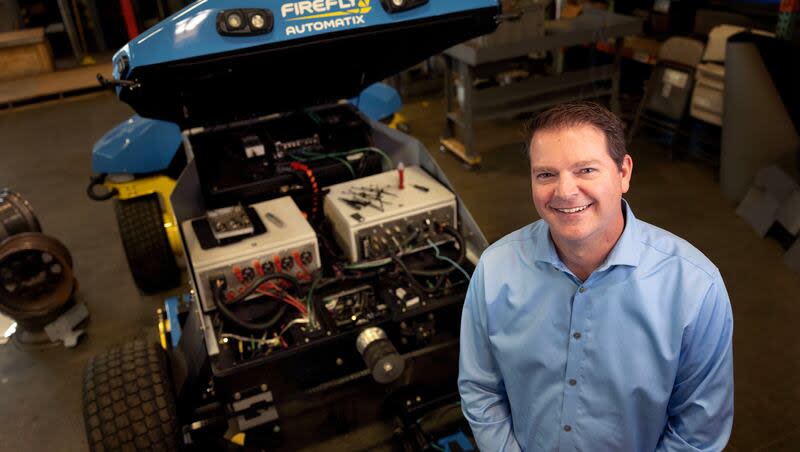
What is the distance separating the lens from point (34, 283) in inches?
135

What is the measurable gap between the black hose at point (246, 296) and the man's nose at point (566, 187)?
1204mm

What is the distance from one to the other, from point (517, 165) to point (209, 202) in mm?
3302

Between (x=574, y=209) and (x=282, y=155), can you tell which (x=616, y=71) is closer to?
(x=282, y=155)

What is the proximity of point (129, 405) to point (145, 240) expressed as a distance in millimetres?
1789

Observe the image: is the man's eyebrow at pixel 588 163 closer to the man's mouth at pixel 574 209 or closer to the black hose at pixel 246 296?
the man's mouth at pixel 574 209

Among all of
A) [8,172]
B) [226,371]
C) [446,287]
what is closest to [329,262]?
[446,287]

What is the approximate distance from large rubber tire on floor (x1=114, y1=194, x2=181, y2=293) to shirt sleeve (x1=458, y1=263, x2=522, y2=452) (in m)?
2.64

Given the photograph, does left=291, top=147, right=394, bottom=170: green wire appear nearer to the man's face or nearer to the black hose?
the black hose

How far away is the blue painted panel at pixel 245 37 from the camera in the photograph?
1765 millimetres

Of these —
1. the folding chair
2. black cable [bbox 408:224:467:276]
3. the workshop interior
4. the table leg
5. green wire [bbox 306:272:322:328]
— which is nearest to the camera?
the workshop interior

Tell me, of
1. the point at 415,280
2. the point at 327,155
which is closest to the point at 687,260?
the point at 415,280

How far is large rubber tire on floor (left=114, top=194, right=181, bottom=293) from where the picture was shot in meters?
3.67

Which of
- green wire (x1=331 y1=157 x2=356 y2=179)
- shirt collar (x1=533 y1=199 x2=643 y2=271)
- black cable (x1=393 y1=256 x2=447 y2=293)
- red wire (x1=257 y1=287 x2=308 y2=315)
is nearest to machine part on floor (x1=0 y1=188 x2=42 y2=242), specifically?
green wire (x1=331 y1=157 x2=356 y2=179)

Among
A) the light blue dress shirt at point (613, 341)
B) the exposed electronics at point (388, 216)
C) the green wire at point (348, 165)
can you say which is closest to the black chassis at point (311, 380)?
the exposed electronics at point (388, 216)
